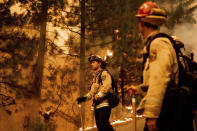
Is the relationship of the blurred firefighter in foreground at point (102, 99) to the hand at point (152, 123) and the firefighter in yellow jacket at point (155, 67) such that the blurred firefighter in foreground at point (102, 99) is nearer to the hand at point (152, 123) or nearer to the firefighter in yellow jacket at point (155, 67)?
the firefighter in yellow jacket at point (155, 67)

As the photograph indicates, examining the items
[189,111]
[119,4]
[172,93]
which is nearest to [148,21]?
[172,93]

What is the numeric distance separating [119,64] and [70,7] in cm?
313

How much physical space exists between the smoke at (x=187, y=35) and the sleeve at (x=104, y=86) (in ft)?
38.1

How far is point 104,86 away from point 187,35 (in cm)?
1328

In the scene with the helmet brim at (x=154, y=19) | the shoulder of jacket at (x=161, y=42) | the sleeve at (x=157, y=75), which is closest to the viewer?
the sleeve at (x=157, y=75)

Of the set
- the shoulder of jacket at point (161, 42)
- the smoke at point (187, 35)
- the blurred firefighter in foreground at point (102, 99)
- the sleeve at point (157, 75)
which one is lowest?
the blurred firefighter in foreground at point (102, 99)

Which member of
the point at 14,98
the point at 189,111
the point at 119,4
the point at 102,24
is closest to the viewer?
the point at 189,111

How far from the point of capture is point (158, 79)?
2059 mm

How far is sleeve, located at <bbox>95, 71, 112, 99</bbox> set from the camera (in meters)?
4.53

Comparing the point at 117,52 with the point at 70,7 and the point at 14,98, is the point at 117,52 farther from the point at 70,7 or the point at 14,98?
the point at 14,98

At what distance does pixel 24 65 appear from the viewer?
6.71 metres

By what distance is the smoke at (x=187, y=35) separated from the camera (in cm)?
1520

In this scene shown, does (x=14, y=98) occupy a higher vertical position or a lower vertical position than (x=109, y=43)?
lower

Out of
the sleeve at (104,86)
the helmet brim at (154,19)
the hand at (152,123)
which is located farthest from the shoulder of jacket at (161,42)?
the sleeve at (104,86)
